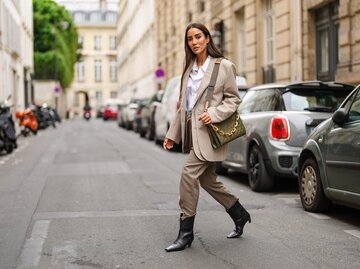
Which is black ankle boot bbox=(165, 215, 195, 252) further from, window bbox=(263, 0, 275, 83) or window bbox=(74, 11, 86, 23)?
window bbox=(74, 11, 86, 23)

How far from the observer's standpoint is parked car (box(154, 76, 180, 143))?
659 inches

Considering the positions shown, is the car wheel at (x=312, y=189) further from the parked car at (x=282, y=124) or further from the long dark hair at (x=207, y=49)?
the long dark hair at (x=207, y=49)

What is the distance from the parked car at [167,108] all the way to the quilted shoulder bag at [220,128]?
34.8 feet

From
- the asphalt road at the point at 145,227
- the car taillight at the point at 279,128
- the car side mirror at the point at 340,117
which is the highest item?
the car side mirror at the point at 340,117

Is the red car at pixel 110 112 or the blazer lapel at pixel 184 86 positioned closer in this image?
the blazer lapel at pixel 184 86

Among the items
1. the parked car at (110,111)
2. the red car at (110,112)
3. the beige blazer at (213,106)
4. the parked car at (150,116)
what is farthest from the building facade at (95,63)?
the beige blazer at (213,106)

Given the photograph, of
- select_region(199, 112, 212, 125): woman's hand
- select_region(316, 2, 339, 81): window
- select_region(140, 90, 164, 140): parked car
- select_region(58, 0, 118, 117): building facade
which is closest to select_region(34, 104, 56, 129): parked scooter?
select_region(140, 90, 164, 140): parked car

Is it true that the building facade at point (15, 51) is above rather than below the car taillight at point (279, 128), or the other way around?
above

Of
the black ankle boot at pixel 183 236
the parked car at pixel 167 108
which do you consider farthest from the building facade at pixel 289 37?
the black ankle boot at pixel 183 236

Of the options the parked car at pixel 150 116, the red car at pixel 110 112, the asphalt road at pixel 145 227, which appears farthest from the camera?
the red car at pixel 110 112

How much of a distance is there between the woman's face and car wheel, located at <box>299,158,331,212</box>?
2.35m

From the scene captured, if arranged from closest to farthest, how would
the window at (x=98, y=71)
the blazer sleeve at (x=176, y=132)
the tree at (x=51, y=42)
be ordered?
the blazer sleeve at (x=176, y=132), the tree at (x=51, y=42), the window at (x=98, y=71)

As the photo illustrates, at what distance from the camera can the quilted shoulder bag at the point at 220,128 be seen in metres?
5.53

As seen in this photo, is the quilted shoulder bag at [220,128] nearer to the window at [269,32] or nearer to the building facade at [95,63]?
the window at [269,32]
